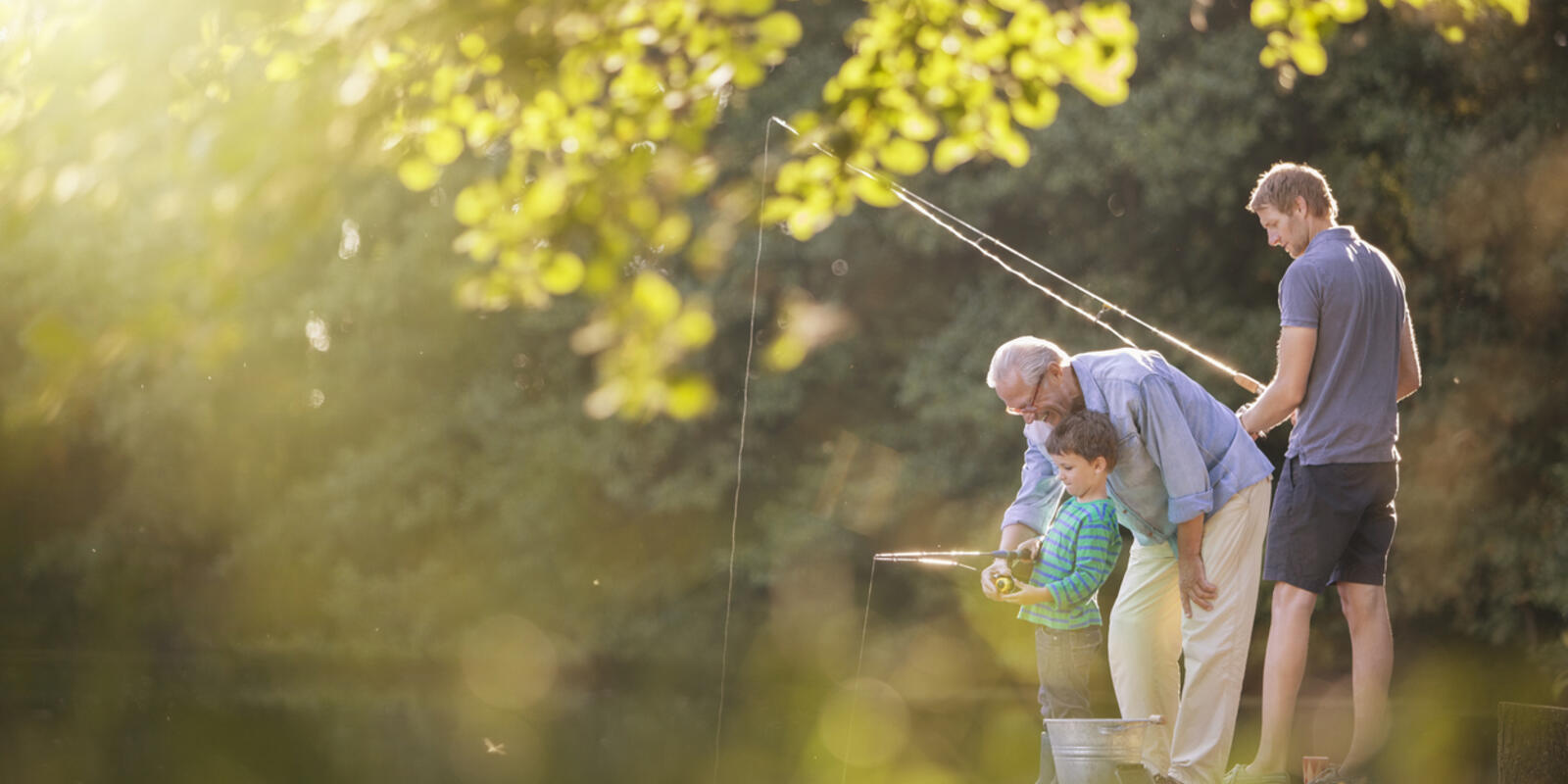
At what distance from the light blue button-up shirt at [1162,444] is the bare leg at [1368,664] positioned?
18.0 inches

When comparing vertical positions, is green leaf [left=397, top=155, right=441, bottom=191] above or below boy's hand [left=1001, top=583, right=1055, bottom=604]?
above

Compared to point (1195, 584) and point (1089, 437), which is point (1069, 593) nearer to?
point (1195, 584)

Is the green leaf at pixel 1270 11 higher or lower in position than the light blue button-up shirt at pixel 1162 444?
higher

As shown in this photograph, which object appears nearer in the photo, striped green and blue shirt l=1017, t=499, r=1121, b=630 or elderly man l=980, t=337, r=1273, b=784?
elderly man l=980, t=337, r=1273, b=784

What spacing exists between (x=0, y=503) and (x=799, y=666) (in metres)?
9.52

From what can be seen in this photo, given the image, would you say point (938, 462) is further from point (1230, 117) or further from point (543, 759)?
point (543, 759)

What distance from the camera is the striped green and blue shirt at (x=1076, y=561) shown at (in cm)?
473

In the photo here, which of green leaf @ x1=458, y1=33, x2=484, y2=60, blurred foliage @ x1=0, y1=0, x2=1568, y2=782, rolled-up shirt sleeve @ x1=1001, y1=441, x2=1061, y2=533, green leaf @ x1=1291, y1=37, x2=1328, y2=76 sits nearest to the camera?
green leaf @ x1=458, y1=33, x2=484, y2=60

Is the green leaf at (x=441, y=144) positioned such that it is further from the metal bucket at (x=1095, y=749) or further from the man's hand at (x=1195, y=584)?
the man's hand at (x=1195, y=584)

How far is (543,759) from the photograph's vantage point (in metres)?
8.80

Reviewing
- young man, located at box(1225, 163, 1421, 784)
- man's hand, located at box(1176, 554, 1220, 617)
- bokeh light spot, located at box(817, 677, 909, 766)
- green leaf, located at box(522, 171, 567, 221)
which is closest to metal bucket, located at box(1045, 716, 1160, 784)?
man's hand, located at box(1176, 554, 1220, 617)

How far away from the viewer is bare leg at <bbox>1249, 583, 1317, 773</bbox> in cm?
414

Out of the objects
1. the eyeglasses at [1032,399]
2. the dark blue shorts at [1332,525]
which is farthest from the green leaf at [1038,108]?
the dark blue shorts at [1332,525]

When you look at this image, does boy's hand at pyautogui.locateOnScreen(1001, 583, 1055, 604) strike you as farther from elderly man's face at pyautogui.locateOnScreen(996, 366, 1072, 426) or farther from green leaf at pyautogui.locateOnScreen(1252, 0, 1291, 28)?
green leaf at pyautogui.locateOnScreen(1252, 0, 1291, 28)
